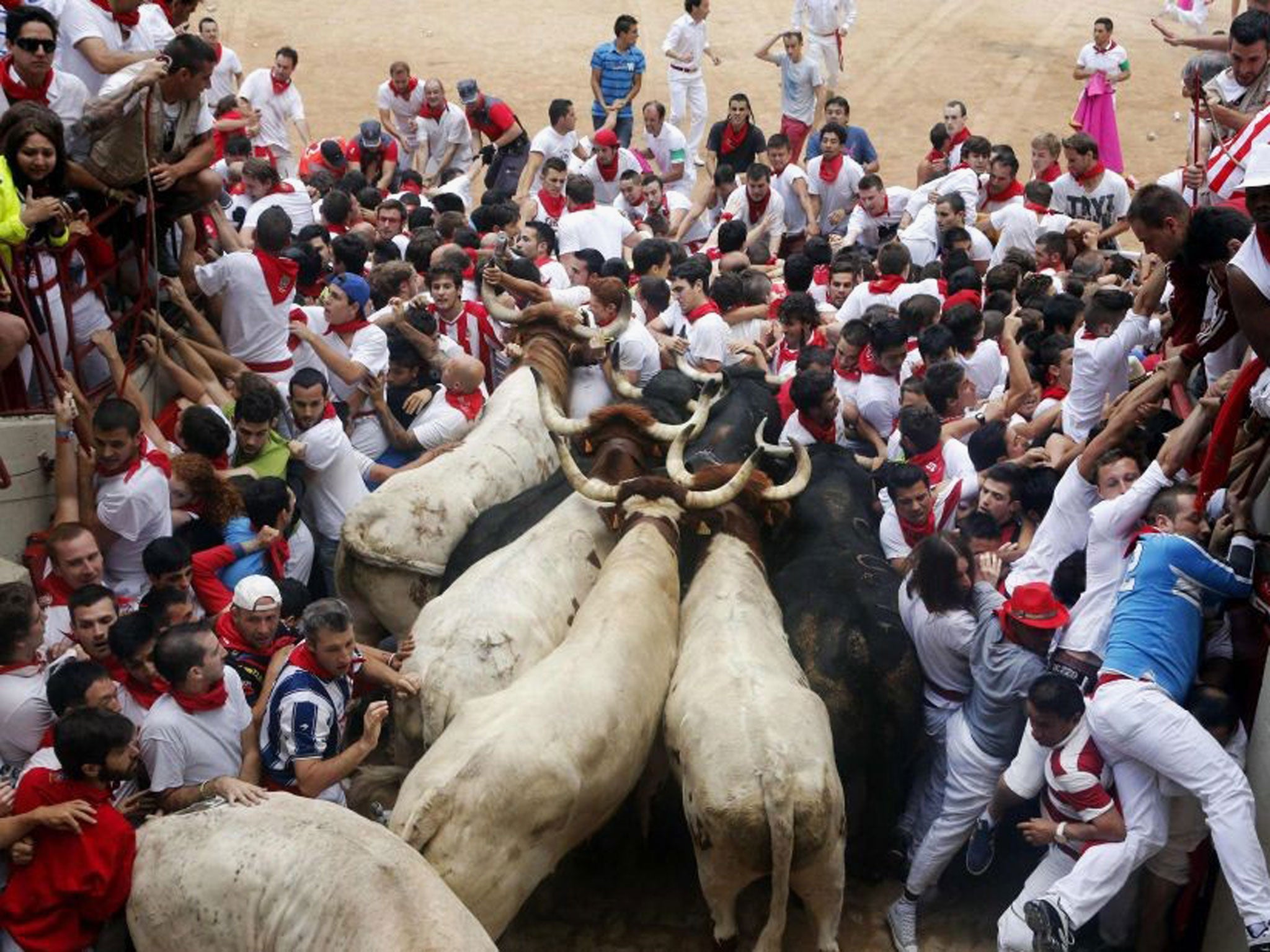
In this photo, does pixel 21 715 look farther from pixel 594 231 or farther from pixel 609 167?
pixel 609 167

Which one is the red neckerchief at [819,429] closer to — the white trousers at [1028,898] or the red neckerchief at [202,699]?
the white trousers at [1028,898]

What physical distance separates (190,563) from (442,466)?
1778 mm

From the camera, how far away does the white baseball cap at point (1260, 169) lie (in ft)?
21.4

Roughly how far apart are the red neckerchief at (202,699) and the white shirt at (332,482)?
2.66m

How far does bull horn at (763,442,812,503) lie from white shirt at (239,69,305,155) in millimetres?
11639

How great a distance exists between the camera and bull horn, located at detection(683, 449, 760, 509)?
28.4ft

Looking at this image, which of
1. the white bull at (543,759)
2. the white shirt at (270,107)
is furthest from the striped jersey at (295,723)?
the white shirt at (270,107)

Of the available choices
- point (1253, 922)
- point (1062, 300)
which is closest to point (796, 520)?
point (1062, 300)

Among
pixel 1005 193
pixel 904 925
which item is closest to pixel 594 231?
pixel 1005 193

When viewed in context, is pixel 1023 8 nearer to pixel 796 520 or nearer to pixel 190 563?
pixel 796 520

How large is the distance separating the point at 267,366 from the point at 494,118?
9.02 metres

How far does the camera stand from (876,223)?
16.1 meters

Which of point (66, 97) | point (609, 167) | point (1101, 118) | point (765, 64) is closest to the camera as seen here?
point (66, 97)

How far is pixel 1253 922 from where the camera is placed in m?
6.43
